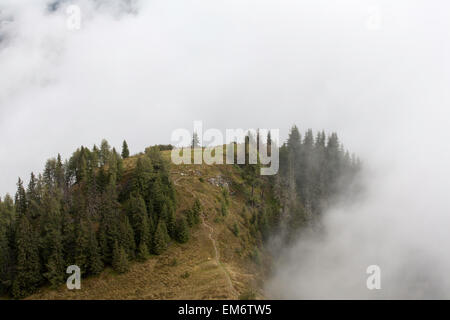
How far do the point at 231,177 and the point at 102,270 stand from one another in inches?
2373

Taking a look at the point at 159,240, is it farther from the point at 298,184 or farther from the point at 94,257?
the point at 298,184

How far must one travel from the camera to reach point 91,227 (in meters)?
89.4

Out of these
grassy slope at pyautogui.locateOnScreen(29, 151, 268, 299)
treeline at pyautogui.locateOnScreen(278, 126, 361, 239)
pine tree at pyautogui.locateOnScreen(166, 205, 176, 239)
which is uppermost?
treeline at pyautogui.locateOnScreen(278, 126, 361, 239)

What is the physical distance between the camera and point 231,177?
13538cm

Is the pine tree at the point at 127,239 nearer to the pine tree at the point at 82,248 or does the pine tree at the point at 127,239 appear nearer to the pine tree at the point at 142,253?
the pine tree at the point at 142,253

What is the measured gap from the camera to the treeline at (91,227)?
Result: 283 feet

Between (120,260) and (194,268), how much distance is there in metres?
16.8

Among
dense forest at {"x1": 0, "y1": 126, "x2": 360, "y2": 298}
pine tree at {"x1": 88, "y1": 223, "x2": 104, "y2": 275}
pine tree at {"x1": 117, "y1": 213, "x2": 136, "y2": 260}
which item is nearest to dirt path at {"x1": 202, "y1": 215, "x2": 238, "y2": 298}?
dense forest at {"x1": 0, "y1": 126, "x2": 360, "y2": 298}

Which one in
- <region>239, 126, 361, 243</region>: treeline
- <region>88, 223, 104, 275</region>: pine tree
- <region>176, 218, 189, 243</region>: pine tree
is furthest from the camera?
<region>239, 126, 361, 243</region>: treeline

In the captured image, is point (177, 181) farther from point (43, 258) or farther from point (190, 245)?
point (43, 258)

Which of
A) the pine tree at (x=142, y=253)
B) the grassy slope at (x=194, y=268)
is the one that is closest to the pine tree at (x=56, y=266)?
the grassy slope at (x=194, y=268)

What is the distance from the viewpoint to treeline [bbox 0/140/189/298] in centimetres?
8612

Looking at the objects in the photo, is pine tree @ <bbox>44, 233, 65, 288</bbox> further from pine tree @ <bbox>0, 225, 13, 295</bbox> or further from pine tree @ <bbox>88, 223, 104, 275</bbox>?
pine tree @ <bbox>0, 225, 13, 295</bbox>
